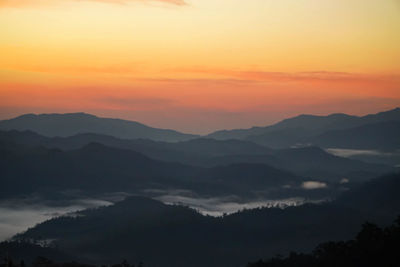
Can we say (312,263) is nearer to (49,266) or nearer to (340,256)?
(340,256)

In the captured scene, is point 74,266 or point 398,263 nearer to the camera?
point 398,263

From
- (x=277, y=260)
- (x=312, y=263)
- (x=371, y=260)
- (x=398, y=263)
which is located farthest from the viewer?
(x=277, y=260)

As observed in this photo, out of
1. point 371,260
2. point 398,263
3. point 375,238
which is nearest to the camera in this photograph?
point 398,263

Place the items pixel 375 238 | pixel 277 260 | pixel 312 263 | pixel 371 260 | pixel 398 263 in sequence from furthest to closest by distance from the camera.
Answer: pixel 277 260 → pixel 312 263 → pixel 375 238 → pixel 371 260 → pixel 398 263

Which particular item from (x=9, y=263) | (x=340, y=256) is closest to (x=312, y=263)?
(x=340, y=256)

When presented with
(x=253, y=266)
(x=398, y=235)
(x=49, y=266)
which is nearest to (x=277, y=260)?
(x=253, y=266)

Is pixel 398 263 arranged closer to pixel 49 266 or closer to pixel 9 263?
pixel 9 263

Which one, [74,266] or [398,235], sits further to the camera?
[74,266]

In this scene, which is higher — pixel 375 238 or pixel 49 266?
pixel 375 238

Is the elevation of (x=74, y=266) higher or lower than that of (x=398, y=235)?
lower
